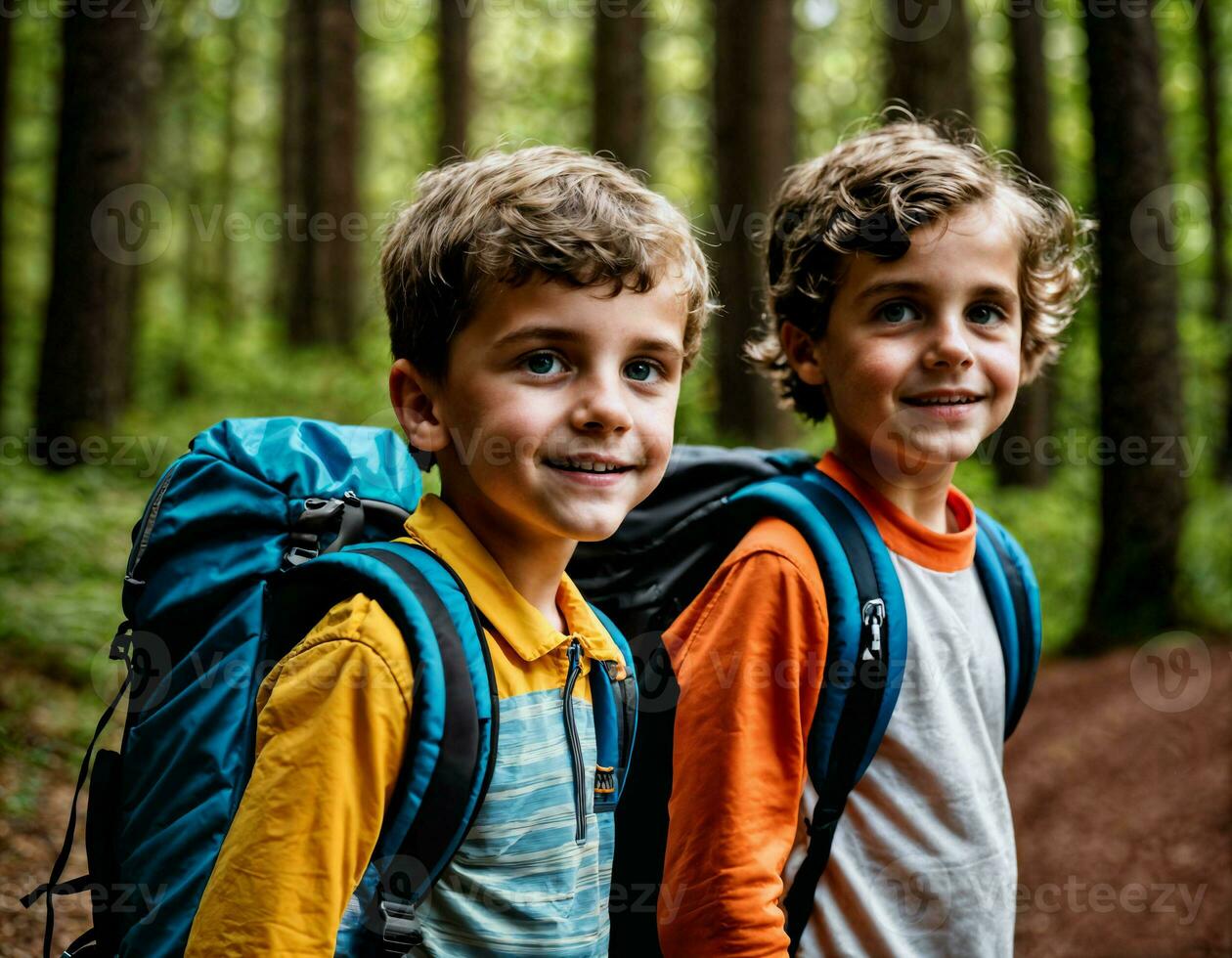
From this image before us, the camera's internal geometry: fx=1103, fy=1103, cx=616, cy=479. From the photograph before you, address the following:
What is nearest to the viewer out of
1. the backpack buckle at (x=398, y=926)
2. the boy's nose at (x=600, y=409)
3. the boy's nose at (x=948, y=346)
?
the backpack buckle at (x=398, y=926)

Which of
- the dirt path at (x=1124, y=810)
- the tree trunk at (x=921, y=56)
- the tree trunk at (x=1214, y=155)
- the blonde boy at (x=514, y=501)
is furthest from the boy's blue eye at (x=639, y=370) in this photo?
the tree trunk at (x=1214, y=155)

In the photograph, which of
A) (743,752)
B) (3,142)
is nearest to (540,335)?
(743,752)

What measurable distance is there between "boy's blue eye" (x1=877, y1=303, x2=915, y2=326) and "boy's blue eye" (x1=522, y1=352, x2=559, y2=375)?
811 mm

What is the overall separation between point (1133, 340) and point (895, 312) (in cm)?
561

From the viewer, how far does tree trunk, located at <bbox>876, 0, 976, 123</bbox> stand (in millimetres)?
9430

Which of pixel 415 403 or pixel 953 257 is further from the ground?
pixel 953 257

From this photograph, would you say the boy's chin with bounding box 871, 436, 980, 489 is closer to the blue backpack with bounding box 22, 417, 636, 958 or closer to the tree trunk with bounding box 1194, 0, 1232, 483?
the blue backpack with bounding box 22, 417, 636, 958

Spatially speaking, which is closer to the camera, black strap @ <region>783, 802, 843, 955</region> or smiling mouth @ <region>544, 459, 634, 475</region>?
smiling mouth @ <region>544, 459, 634, 475</region>

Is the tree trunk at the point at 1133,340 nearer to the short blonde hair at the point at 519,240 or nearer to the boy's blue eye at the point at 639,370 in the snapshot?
the short blonde hair at the point at 519,240

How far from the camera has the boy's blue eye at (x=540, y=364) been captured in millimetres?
1725

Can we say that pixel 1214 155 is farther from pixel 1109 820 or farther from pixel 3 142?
pixel 3 142

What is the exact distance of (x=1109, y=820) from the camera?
17.7ft

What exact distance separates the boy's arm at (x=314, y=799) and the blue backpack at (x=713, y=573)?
0.65 meters

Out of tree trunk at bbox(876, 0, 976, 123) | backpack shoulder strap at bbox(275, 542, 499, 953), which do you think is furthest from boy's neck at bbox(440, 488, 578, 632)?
tree trunk at bbox(876, 0, 976, 123)
